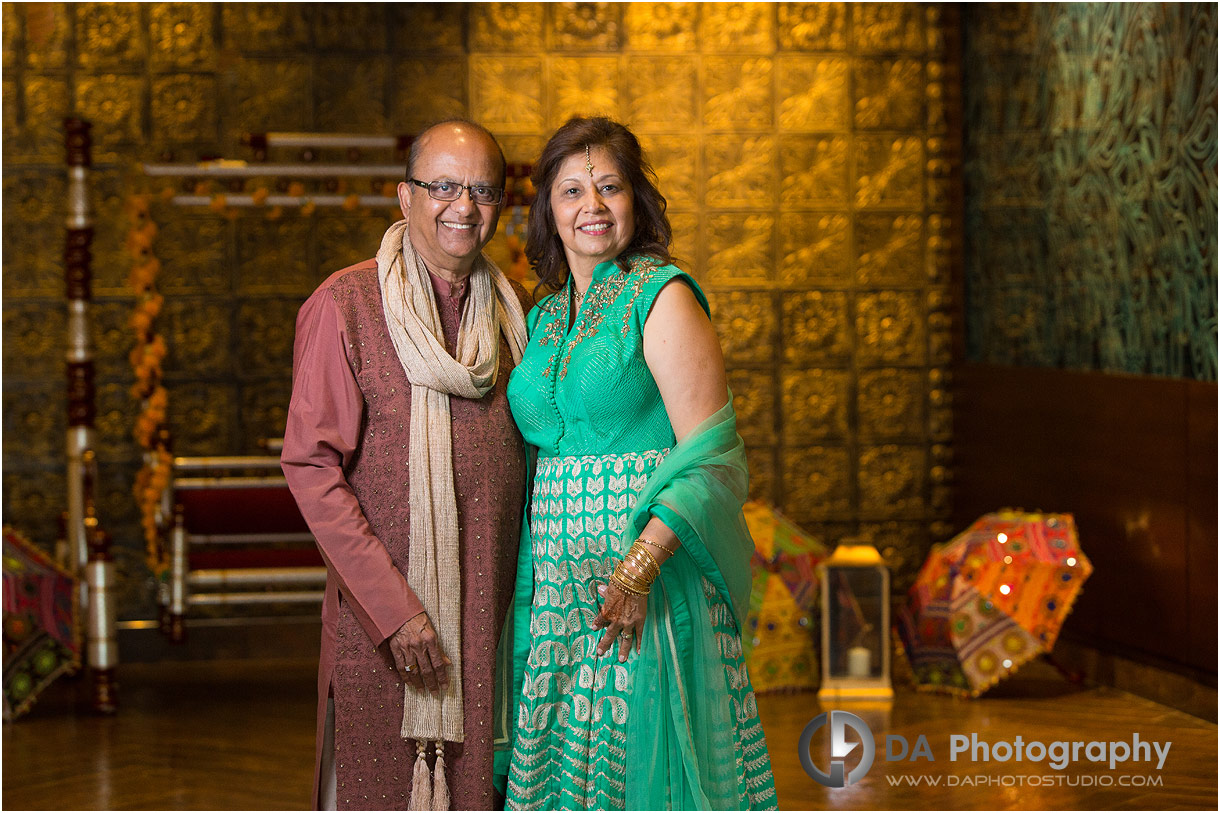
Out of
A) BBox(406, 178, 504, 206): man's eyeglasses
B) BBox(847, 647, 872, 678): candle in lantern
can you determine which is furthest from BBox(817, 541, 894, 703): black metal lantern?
BBox(406, 178, 504, 206): man's eyeglasses

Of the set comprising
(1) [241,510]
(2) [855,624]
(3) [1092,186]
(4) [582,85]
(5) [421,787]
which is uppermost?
(4) [582,85]

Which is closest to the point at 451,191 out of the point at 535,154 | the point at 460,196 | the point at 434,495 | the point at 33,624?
the point at 460,196

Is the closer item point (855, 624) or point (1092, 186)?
point (855, 624)

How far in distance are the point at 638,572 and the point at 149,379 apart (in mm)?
3281

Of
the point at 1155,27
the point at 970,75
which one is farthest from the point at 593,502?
the point at 970,75

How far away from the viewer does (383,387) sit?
2354 mm

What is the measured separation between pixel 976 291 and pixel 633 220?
3.73 m

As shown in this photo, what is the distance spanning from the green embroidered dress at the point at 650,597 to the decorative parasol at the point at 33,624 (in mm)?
2741

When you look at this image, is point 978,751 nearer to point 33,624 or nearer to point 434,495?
point 434,495

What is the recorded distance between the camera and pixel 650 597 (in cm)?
222

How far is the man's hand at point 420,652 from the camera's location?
7.48 ft

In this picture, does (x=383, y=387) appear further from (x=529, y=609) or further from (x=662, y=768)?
(x=662, y=768)

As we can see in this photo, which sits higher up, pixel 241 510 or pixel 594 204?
pixel 594 204

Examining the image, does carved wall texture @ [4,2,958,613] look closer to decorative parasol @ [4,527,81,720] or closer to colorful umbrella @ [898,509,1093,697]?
decorative parasol @ [4,527,81,720]
